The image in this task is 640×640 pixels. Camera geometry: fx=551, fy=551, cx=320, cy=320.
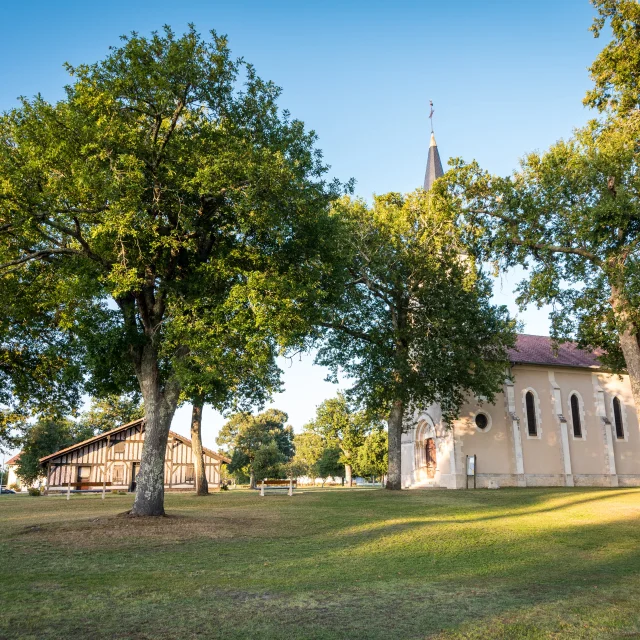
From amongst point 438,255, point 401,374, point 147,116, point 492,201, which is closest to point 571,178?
point 492,201

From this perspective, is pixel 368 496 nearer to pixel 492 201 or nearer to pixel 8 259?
pixel 492 201

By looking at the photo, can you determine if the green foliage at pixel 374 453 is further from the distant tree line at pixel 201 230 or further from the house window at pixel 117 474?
the distant tree line at pixel 201 230

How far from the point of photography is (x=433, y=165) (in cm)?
4097

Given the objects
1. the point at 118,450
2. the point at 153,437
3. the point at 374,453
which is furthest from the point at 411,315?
the point at 374,453

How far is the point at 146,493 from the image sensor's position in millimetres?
15523

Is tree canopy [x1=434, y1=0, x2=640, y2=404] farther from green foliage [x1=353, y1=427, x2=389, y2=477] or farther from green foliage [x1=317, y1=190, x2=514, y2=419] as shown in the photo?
green foliage [x1=353, y1=427, x2=389, y2=477]

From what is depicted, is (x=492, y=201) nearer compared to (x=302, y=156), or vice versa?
(x=302, y=156)

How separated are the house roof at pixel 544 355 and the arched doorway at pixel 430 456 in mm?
7542

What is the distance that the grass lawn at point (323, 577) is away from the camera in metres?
5.98

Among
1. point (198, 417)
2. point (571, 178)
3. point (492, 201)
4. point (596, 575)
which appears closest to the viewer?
point (596, 575)

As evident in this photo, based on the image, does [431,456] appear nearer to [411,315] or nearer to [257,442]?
[411,315]

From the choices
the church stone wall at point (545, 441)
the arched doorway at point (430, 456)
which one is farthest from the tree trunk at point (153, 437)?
the arched doorway at point (430, 456)

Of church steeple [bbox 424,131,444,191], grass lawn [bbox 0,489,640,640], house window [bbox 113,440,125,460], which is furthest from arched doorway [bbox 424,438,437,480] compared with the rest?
house window [bbox 113,440,125,460]

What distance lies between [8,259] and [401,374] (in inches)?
686
